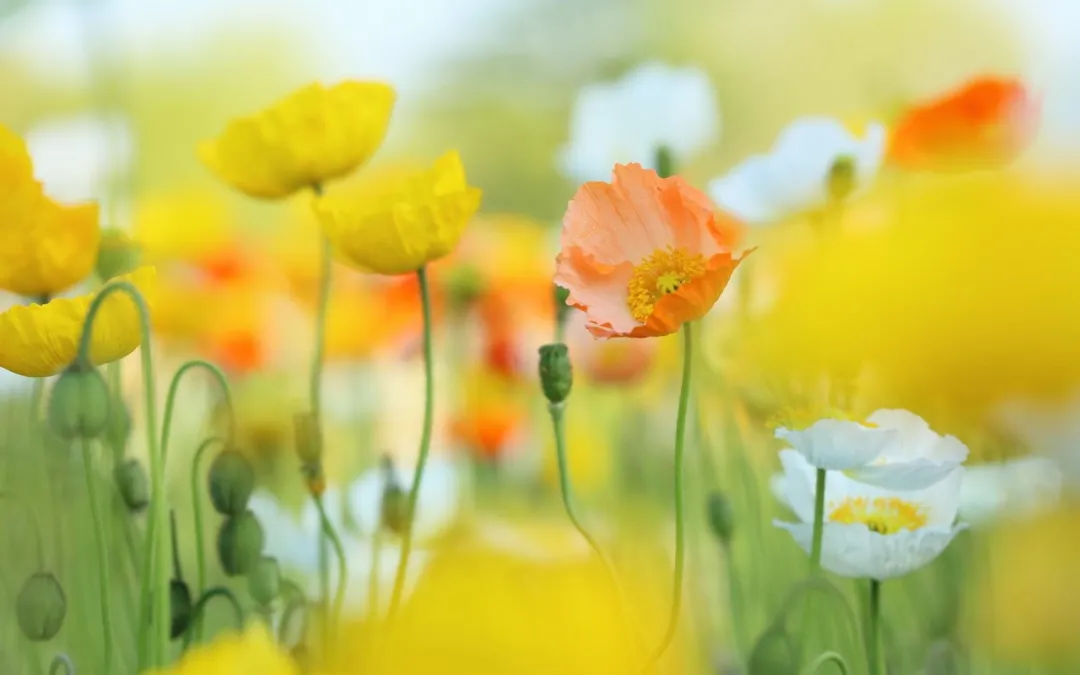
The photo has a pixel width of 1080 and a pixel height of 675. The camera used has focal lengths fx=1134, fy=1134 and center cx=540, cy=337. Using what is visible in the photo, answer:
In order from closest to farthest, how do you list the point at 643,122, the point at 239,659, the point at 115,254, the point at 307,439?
the point at 239,659 < the point at 307,439 < the point at 115,254 < the point at 643,122

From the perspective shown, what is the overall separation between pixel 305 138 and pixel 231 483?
0.18 m

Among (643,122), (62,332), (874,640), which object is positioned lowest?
(874,640)

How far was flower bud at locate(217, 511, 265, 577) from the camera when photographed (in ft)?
1.36

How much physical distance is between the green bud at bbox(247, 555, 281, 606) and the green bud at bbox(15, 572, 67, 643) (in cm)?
7

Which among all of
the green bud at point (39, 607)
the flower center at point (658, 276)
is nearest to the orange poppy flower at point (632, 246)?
the flower center at point (658, 276)

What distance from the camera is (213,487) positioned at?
43 cm

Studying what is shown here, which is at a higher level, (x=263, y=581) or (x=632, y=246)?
(x=632, y=246)

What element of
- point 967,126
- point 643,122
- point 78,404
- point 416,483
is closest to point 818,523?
point 416,483

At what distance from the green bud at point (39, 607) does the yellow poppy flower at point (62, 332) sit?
3.0 inches

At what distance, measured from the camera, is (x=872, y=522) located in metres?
0.45

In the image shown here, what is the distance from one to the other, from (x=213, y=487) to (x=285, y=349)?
0.86m

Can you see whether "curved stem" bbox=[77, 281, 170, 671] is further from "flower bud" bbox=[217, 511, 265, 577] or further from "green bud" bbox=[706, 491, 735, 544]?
"green bud" bbox=[706, 491, 735, 544]

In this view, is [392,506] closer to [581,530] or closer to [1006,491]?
[581,530]

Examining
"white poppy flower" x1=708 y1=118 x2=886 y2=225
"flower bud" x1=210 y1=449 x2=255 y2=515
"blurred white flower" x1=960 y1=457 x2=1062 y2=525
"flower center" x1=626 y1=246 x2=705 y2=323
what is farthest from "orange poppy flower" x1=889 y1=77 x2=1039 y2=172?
"flower bud" x1=210 y1=449 x2=255 y2=515
